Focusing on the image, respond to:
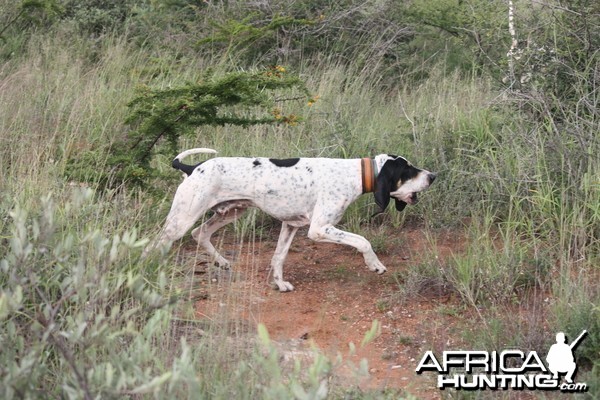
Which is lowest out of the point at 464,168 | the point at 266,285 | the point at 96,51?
the point at 266,285

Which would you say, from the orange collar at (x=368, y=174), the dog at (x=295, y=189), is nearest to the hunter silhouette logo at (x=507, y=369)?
the dog at (x=295, y=189)

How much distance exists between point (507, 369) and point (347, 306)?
1672 mm

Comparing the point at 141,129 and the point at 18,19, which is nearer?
the point at 141,129

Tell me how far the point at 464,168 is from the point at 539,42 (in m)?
1.23

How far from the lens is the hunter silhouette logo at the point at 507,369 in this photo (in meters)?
4.58

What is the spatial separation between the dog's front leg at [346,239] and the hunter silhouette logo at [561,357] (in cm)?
177

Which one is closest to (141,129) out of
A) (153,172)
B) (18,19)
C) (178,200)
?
(153,172)

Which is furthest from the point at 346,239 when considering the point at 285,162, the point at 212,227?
the point at 212,227

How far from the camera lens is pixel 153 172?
7.25 metres

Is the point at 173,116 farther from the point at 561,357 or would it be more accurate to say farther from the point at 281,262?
the point at 561,357

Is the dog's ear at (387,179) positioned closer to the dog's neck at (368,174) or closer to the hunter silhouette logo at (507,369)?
the dog's neck at (368,174)

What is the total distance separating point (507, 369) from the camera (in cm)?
467

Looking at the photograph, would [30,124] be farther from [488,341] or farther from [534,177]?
[488,341]

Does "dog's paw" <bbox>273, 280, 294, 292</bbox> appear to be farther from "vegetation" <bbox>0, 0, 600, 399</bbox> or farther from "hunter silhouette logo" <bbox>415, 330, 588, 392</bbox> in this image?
"hunter silhouette logo" <bbox>415, 330, 588, 392</bbox>
